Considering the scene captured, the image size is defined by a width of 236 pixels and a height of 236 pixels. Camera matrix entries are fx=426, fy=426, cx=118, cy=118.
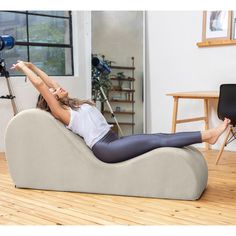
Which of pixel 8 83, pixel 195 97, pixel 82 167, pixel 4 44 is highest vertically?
pixel 4 44

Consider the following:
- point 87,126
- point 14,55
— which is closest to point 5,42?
point 14,55

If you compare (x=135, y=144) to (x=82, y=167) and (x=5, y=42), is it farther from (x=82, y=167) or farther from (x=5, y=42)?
(x=5, y=42)

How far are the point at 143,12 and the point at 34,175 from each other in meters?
3.17

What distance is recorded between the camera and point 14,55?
514 cm

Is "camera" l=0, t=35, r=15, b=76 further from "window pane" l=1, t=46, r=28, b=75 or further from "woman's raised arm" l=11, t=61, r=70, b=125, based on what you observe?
"woman's raised arm" l=11, t=61, r=70, b=125

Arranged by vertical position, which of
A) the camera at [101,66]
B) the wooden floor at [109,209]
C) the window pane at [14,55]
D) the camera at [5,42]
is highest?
the camera at [5,42]

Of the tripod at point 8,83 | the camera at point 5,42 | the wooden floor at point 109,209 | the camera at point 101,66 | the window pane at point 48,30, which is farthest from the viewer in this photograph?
the camera at point 101,66

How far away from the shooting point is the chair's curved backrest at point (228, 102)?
3902mm

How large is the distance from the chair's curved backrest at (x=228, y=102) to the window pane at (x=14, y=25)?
2569mm

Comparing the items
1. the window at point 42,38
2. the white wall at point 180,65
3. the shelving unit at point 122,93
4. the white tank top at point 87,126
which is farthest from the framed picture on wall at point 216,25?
the white tank top at point 87,126

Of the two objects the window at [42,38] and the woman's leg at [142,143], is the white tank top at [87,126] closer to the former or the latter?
the woman's leg at [142,143]

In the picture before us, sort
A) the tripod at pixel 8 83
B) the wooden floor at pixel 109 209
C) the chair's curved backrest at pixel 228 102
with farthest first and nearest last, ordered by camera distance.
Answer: the tripod at pixel 8 83
the chair's curved backrest at pixel 228 102
the wooden floor at pixel 109 209

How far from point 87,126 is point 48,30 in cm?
286
